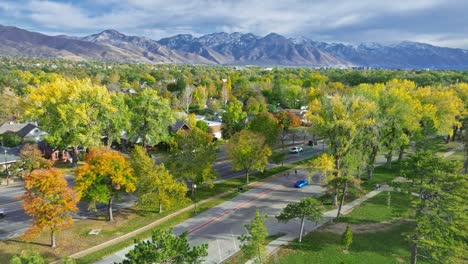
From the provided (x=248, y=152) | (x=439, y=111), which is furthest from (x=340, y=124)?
(x=439, y=111)

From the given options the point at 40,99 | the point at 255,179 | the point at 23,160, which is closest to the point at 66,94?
the point at 40,99

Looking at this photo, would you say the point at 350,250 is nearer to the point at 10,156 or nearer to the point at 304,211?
the point at 304,211

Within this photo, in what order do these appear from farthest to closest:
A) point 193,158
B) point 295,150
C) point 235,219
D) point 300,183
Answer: point 295,150 < point 300,183 < point 193,158 < point 235,219

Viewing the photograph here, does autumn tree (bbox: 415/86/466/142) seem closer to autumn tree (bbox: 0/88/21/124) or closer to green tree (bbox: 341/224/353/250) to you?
green tree (bbox: 341/224/353/250)

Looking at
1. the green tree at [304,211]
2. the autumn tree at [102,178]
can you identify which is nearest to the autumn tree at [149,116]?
the autumn tree at [102,178]

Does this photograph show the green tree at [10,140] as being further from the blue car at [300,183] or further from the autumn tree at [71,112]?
the blue car at [300,183]

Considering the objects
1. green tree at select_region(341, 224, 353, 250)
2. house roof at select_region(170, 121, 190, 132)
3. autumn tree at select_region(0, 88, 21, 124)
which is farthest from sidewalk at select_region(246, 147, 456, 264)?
autumn tree at select_region(0, 88, 21, 124)

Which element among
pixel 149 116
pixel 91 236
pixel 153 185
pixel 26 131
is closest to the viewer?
pixel 91 236

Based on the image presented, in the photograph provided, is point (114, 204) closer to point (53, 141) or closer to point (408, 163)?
point (53, 141)
